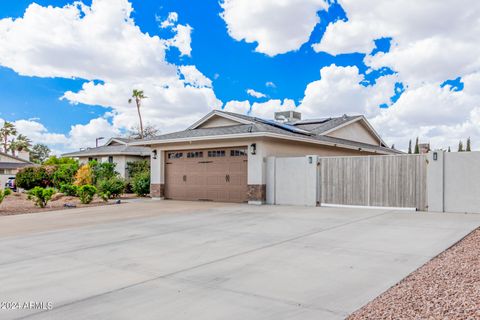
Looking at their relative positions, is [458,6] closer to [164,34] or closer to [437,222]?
[437,222]

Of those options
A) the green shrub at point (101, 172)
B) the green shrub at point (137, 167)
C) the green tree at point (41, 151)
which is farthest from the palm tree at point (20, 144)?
the green shrub at point (101, 172)

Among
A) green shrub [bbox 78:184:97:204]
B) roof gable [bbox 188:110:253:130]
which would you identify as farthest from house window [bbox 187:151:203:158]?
green shrub [bbox 78:184:97:204]

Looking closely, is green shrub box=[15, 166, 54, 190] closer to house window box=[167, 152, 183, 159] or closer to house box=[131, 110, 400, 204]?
house box=[131, 110, 400, 204]

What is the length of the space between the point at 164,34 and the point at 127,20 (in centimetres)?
257

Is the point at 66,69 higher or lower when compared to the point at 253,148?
higher

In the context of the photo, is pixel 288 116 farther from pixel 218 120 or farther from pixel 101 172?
pixel 101 172

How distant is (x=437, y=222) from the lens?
9.37m

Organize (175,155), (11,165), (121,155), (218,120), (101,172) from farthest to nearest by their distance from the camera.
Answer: (11,165)
(121,155)
(101,172)
(218,120)
(175,155)

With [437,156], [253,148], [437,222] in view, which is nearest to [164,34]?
[253,148]

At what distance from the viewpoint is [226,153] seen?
16156 mm

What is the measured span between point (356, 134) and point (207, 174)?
11.7m

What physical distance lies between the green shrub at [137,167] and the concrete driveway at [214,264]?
49.4ft

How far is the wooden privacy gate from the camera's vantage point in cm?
1214

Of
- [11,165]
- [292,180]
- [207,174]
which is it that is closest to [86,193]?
[207,174]
